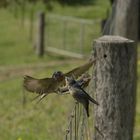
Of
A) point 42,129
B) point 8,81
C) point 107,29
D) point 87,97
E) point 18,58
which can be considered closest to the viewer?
point 87,97

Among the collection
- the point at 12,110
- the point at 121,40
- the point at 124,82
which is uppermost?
the point at 121,40

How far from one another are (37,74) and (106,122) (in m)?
10.5

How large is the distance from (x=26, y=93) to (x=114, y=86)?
7.46m

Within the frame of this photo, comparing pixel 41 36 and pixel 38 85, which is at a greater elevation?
pixel 38 85

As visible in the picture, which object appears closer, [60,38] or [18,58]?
[18,58]

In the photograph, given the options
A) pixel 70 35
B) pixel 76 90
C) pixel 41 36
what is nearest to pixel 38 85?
pixel 76 90

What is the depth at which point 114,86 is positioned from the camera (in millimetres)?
3520

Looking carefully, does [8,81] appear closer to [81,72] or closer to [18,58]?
[18,58]

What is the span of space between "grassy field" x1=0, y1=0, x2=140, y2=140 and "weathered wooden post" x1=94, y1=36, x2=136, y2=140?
2405 mm

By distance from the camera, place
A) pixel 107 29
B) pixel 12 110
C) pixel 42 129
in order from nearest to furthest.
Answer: pixel 107 29 < pixel 42 129 < pixel 12 110

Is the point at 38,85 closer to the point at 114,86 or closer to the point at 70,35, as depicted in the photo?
the point at 114,86

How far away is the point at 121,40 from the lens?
3.56 meters

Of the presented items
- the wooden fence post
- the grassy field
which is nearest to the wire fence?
the wooden fence post

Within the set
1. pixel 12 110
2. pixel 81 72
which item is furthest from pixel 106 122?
pixel 12 110
